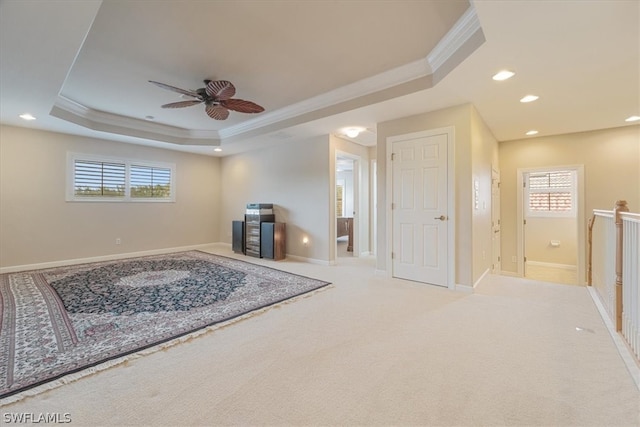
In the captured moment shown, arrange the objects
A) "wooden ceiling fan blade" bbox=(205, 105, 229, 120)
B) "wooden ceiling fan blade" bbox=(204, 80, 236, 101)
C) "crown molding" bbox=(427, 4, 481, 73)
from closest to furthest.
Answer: "crown molding" bbox=(427, 4, 481, 73) → "wooden ceiling fan blade" bbox=(204, 80, 236, 101) → "wooden ceiling fan blade" bbox=(205, 105, 229, 120)

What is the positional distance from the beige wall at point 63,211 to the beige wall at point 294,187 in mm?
1538

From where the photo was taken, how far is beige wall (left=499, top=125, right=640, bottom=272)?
14.8 feet

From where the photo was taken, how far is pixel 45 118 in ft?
13.9

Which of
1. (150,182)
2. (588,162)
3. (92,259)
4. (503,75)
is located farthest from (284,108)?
(588,162)

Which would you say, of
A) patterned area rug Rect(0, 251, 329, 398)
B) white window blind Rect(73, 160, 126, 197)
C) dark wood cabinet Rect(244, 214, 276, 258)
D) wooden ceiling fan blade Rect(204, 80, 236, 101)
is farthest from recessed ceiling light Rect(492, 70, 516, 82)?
white window blind Rect(73, 160, 126, 197)

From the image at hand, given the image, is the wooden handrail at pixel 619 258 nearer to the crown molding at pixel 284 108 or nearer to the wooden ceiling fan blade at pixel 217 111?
the crown molding at pixel 284 108

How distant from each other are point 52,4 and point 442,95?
3540 mm

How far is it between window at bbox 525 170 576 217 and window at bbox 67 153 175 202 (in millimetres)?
8284

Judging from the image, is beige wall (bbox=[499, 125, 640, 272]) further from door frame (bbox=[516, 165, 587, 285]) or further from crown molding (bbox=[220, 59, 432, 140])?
crown molding (bbox=[220, 59, 432, 140])

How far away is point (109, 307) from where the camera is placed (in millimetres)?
2873

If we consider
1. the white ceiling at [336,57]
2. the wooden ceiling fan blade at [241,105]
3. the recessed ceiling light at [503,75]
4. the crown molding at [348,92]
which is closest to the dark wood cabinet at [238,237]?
the crown molding at [348,92]

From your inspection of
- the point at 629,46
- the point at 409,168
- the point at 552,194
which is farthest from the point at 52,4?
the point at 552,194

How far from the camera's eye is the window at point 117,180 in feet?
17.4

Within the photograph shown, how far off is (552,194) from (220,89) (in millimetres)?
7366
